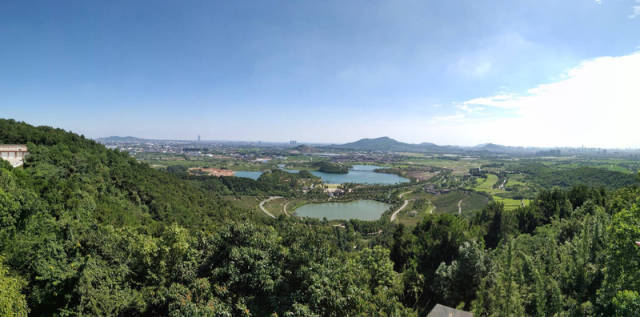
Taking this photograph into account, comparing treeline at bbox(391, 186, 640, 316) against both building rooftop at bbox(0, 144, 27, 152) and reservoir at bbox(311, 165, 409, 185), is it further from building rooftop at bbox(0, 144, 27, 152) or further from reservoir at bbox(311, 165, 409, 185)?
reservoir at bbox(311, 165, 409, 185)

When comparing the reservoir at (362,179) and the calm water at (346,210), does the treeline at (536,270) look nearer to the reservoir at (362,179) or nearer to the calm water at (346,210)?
the calm water at (346,210)

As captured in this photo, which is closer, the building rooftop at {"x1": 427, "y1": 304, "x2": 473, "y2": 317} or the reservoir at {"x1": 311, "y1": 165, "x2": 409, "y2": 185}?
the building rooftop at {"x1": 427, "y1": 304, "x2": 473, "y2": 317}

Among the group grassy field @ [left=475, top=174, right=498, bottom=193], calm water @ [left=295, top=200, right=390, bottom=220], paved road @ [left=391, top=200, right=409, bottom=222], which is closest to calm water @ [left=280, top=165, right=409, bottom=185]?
grassy field @ [left=475, top=174, right=498, bottom=193]

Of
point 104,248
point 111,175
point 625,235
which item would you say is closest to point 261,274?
point 104,248

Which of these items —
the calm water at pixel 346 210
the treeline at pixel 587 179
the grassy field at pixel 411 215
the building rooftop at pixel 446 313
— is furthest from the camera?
the treeline at pixel 587 179

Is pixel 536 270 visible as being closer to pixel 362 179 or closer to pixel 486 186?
pixel 486 186

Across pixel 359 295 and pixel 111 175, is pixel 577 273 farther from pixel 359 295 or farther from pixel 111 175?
pixel 111 175

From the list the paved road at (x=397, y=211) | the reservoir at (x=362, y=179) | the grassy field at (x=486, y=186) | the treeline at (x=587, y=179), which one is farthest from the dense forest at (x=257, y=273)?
the reservoir at (x=362, y=179)
